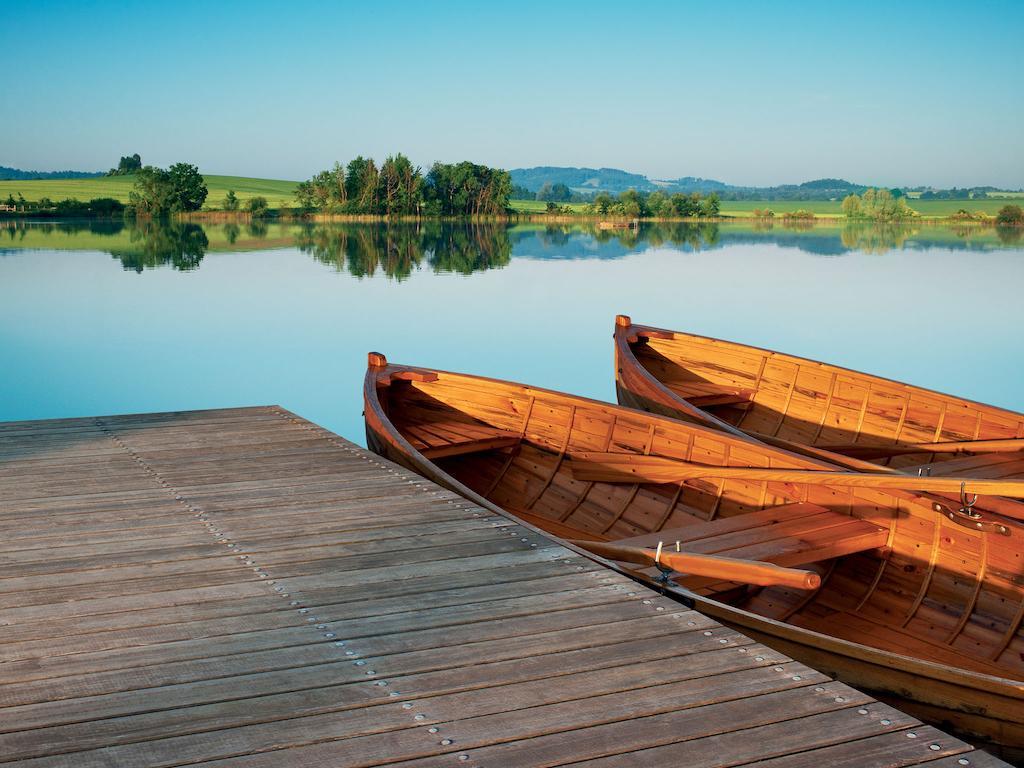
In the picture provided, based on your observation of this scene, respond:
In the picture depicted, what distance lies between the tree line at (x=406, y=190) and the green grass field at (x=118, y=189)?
34.9 feet

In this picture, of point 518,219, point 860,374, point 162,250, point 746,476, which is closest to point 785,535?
point 746,476

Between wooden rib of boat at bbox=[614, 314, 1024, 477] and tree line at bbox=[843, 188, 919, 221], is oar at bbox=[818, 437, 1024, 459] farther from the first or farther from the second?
tree line at bbox=[843, 188, 919, 221]

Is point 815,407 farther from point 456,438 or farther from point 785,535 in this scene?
point 785,535

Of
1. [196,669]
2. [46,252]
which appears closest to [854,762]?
[196,669]

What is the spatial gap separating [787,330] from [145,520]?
1893 cm

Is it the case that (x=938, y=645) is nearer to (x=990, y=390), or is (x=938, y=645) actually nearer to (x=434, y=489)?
(x=434, y=489)

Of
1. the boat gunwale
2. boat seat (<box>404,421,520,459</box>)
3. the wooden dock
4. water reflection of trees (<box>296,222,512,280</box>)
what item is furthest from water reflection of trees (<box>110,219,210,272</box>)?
the wooden dock

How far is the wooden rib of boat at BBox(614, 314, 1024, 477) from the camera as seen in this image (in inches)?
268

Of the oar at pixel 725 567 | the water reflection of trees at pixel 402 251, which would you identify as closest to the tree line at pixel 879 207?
the water reflection of trees at pixel 402 251

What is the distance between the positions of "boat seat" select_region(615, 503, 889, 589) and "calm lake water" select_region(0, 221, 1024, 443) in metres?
7.74

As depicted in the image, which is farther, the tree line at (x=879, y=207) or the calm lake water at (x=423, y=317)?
the tree line at (x=879, y=207)

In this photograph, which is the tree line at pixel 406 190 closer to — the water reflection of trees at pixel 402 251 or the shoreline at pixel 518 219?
the shoreline at pixel 518 219

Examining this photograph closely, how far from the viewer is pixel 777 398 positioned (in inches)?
340

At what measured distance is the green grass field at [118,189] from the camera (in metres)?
90.6
